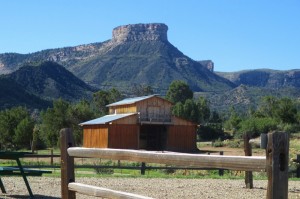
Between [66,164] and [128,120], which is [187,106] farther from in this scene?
[66,164]

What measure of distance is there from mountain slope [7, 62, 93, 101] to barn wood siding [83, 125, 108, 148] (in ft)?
245

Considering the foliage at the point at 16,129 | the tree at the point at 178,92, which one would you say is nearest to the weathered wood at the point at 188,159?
the foliage at the point at 16,129

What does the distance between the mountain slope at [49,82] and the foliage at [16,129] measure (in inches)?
2483

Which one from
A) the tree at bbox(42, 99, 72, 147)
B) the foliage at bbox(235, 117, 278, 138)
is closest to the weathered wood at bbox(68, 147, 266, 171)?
the tree at bbox(42, 99, 72, 147)

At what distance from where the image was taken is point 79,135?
63844mm

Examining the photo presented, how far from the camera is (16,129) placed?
5962 centimetres

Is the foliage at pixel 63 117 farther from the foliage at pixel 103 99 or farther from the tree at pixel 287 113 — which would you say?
the tree at pixel 287 113

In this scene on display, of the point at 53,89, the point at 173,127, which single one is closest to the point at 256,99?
the point at 53,89

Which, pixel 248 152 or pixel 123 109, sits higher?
pixel 123 109

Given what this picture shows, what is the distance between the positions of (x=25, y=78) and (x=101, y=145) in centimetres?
8631

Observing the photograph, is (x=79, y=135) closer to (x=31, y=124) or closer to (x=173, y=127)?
(x=31, y=124)

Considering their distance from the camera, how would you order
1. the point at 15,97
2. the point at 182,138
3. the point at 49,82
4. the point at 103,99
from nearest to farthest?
the point at 182,138 → the point at 103,99 → the point at 15,97 → the point at 49,82

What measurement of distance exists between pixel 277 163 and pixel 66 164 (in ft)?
9.90

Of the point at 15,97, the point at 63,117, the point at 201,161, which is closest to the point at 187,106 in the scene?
the point at 63,117
